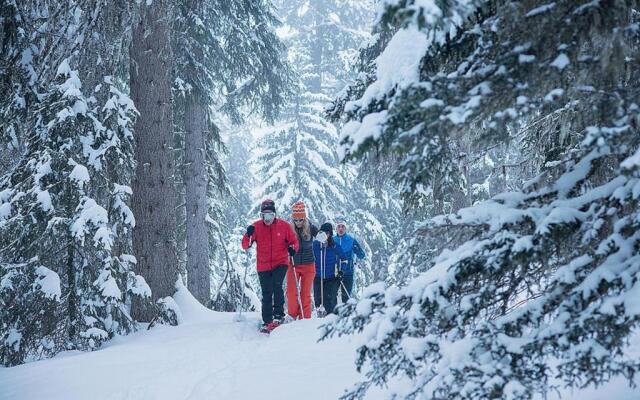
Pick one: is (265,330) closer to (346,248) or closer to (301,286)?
(301,286)

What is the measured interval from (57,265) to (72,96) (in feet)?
7.50

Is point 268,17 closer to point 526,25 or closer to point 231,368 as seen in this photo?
point 231,368

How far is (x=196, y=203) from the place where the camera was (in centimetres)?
1340

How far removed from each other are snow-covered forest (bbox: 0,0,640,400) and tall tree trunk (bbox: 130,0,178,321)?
3 centimetres

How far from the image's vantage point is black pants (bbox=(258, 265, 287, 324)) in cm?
873

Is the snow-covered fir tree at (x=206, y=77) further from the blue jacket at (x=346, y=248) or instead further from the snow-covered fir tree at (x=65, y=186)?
the snow-covered fir tree at (x=65, y=186)

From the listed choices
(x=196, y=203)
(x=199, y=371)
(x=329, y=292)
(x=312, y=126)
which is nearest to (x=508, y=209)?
(x=199, y=371)

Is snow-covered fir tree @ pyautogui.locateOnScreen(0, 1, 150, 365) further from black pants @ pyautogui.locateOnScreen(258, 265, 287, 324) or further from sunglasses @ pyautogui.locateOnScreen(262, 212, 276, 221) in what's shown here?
sunglasses @ pyautogui.locateOnScreen(262, 212, 276, 221)

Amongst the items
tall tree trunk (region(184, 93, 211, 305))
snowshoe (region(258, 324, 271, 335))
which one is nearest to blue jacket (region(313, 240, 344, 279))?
snowshoe (region(258, 324, 271, 335))

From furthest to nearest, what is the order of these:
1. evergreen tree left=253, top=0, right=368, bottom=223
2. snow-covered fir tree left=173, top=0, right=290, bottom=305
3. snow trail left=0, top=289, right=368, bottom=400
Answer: evergreen tree left=253, top=0, right=368, bottom=223 → snow-covered fir tree left=173, top=0, right=290, bottom=305 → snow trail left=0, top=289, right=368, bottom=400

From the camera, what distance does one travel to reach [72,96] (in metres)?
7.23

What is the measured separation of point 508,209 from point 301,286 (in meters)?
6.74

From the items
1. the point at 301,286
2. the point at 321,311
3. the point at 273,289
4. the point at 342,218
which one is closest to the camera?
the point at 273,289

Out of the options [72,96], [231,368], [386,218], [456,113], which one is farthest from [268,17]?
[386,218]
